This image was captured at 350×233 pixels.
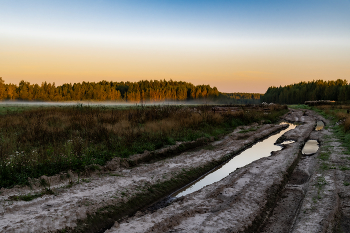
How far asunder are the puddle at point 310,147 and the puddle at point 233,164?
131 centimetres

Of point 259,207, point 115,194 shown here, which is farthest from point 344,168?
point 115,194

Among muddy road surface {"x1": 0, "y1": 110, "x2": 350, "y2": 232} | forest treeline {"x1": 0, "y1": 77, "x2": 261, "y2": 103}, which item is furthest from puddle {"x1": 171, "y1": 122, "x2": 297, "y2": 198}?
forest treeline {"x1": 0, "y1": 77, "x2": 261, "y2": 103}

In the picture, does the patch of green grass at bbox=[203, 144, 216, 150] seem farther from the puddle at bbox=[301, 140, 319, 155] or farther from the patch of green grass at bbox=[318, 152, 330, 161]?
the patch of green grass at bbox=[318, 152, 330, 161]

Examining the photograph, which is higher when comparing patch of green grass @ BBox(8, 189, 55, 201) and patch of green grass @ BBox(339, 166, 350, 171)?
patch of green grass @ BBox(8, 189, 55, 201)

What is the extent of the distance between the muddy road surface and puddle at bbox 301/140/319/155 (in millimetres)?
2197

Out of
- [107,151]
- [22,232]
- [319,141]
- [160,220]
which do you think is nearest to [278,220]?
[160,220]

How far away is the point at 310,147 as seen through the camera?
11578 millimetres

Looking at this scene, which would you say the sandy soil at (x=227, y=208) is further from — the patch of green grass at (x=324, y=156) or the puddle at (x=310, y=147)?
the puddle at (x=310, y=147)

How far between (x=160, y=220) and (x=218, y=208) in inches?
51.9

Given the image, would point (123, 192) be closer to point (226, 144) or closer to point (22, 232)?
point (22, 232)

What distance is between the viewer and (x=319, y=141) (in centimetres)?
1311

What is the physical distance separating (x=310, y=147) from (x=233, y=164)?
17.5 ft

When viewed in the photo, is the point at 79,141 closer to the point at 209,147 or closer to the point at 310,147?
the point at 209,147

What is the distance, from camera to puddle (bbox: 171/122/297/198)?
6.58 metres
